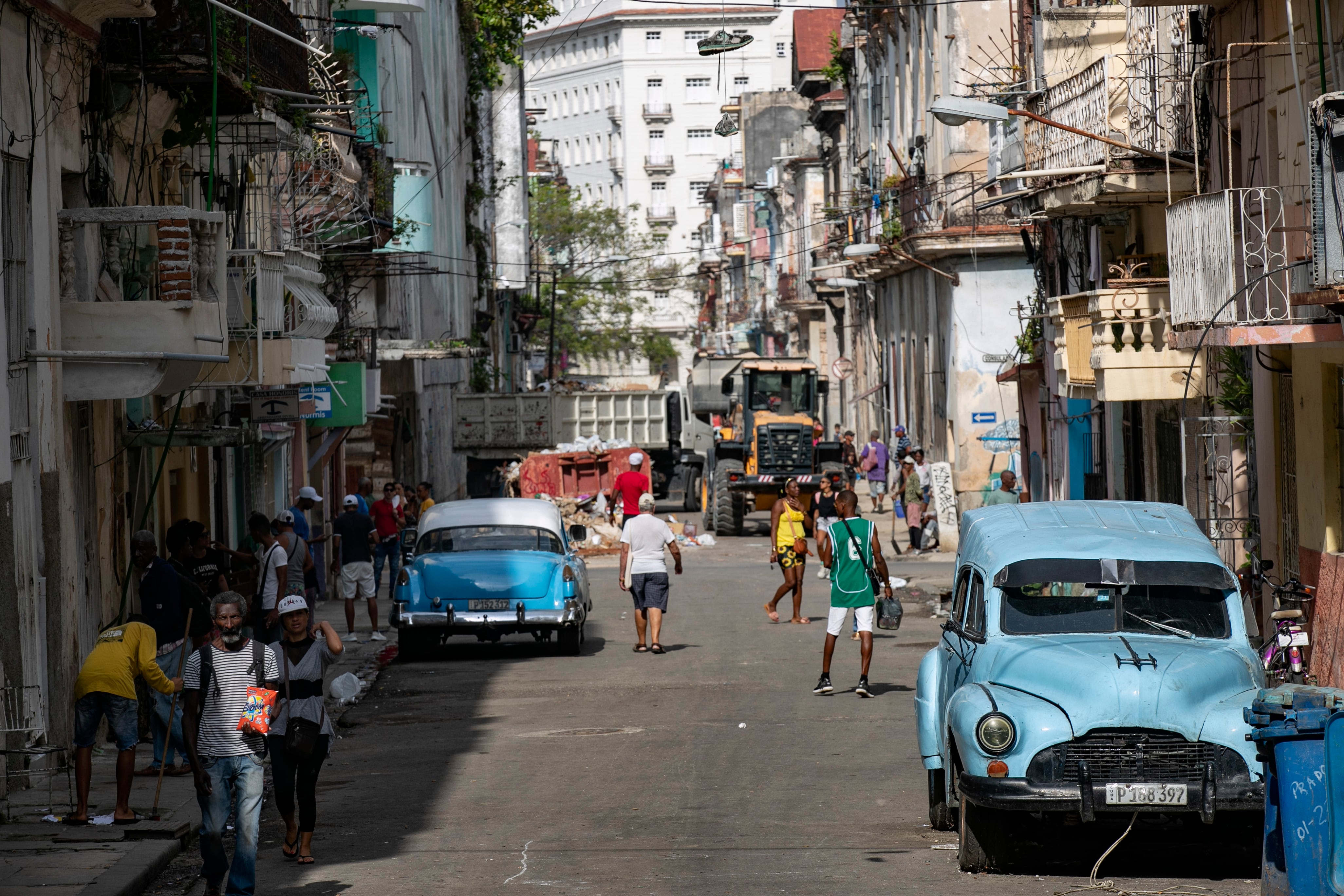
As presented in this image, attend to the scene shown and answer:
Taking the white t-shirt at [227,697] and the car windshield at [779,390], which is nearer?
the white t-shirt at [227,697]

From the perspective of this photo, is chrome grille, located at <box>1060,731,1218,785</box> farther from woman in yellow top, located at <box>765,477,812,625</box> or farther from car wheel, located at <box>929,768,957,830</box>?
woman in yellow top, located at <box>765,477,812,625</box>

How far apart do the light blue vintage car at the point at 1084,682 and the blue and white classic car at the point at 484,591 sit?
8.50 meters

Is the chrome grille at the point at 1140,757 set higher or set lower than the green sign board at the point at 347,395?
lower

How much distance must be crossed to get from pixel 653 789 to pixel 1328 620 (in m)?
5.98

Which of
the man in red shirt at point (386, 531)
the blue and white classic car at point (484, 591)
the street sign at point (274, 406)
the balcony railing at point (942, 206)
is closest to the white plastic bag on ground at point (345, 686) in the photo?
the blue and white classic car at point (484, 591)

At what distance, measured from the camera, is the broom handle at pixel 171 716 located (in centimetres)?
1068

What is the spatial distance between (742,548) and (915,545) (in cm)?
399

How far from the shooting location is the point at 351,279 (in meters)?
28.8

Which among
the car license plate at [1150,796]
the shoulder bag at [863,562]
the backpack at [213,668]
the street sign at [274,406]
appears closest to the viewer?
the car license plate at [1150,796]

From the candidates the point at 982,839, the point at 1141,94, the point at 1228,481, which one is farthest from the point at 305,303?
the point at 982,839

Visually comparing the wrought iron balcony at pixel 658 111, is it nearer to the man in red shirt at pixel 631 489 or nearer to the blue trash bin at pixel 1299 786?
the man in red shirt at pixel 631 489

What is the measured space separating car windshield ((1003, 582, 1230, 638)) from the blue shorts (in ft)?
17.5

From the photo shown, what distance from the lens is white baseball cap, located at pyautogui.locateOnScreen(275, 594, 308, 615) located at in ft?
32.1

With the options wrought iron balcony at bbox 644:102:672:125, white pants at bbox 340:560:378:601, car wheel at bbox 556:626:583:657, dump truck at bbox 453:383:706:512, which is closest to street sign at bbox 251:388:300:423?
white pants at bbox 340:560:378:601
